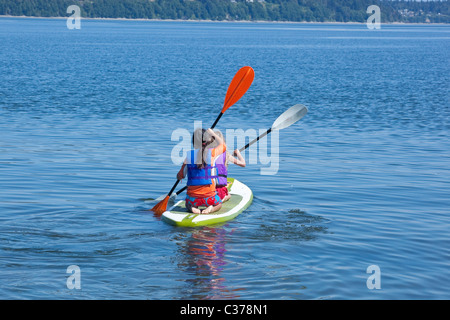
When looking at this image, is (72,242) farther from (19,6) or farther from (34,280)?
(19,6)

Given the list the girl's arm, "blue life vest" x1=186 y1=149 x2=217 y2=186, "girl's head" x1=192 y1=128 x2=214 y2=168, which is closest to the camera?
"girl's head" x1=192 y1=128 x2=214 y2=168

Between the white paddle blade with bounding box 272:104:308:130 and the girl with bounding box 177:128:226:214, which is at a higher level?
the white paddle blade with bounding box 272:104:308:130

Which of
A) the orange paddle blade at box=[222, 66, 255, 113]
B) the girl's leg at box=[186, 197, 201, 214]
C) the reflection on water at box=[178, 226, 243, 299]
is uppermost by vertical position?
the orange paddle blade at box=[222, 66, 255, 113]

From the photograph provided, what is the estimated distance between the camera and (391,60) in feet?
207

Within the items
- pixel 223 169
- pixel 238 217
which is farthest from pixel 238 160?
pixel 238 217

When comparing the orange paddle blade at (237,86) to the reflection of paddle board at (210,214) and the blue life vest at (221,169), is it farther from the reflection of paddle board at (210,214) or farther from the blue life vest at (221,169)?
the blue life vest at (221,169)

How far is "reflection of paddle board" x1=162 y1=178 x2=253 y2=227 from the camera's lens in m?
10.2

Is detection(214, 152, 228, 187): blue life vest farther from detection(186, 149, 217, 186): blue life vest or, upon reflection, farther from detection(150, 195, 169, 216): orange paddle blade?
detection(150, 195, 169, 216): orange paddle blade

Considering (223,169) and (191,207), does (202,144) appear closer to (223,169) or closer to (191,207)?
(223,169)

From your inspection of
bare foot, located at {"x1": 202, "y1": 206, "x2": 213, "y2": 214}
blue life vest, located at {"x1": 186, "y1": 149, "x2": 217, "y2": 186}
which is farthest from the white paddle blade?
bare foot, located at {"x1": 202, "y1": 206, "x2": 213, "y2": 214}

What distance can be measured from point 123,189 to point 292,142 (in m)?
6.98

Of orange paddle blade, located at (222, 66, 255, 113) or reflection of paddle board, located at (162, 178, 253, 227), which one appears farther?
orange paddle blade, located at (222, 66, 255, 113)

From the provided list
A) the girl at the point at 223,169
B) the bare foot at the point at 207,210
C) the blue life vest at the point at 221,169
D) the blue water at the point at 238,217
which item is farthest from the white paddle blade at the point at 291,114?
the bare foot at the point at 207,210

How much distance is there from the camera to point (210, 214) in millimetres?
10500
